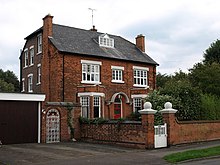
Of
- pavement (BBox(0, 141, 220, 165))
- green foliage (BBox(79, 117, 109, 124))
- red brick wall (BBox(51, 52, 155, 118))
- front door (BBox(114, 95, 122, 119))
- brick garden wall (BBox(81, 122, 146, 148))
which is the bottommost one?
pavement (BBox(0, 141, 220, 165))

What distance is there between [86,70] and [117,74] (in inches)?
149

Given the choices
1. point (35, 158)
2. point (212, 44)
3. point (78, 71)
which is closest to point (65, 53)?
point (78, 71)

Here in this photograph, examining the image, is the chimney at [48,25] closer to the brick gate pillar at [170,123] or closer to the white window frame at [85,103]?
the white window frame at [85,103]

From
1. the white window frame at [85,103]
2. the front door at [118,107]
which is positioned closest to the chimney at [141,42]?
the front door at [118,107]

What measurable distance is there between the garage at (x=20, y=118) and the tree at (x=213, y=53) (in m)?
33.0

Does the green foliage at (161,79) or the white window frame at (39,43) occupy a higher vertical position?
the white window frame at (39,43)

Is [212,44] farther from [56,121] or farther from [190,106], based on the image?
[56,121]

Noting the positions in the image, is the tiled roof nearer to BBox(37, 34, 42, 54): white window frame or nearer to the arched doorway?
BBox(37, 34, 42, 54): white window frame

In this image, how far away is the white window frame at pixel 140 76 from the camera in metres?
33.5

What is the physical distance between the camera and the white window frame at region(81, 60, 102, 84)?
29.5 m

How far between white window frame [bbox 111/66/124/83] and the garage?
1138cm

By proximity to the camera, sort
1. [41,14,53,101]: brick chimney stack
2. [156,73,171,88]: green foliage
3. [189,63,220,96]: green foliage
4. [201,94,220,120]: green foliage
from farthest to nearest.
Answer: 1. [156,73,171,88]: green foliage
2. [189,63,220,96]: green foliage
3. [41,14,53,101]: brick chimney stack
4. [201,94,220,120]: green foliage

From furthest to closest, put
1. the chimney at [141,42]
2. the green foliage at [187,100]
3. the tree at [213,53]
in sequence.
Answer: the tree at [213,53], the chimney at [141,42], the green foliage at [187,100]

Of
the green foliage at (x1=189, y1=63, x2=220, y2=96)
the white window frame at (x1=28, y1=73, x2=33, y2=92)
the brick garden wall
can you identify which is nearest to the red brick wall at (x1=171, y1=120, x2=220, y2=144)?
the brick garden wall
